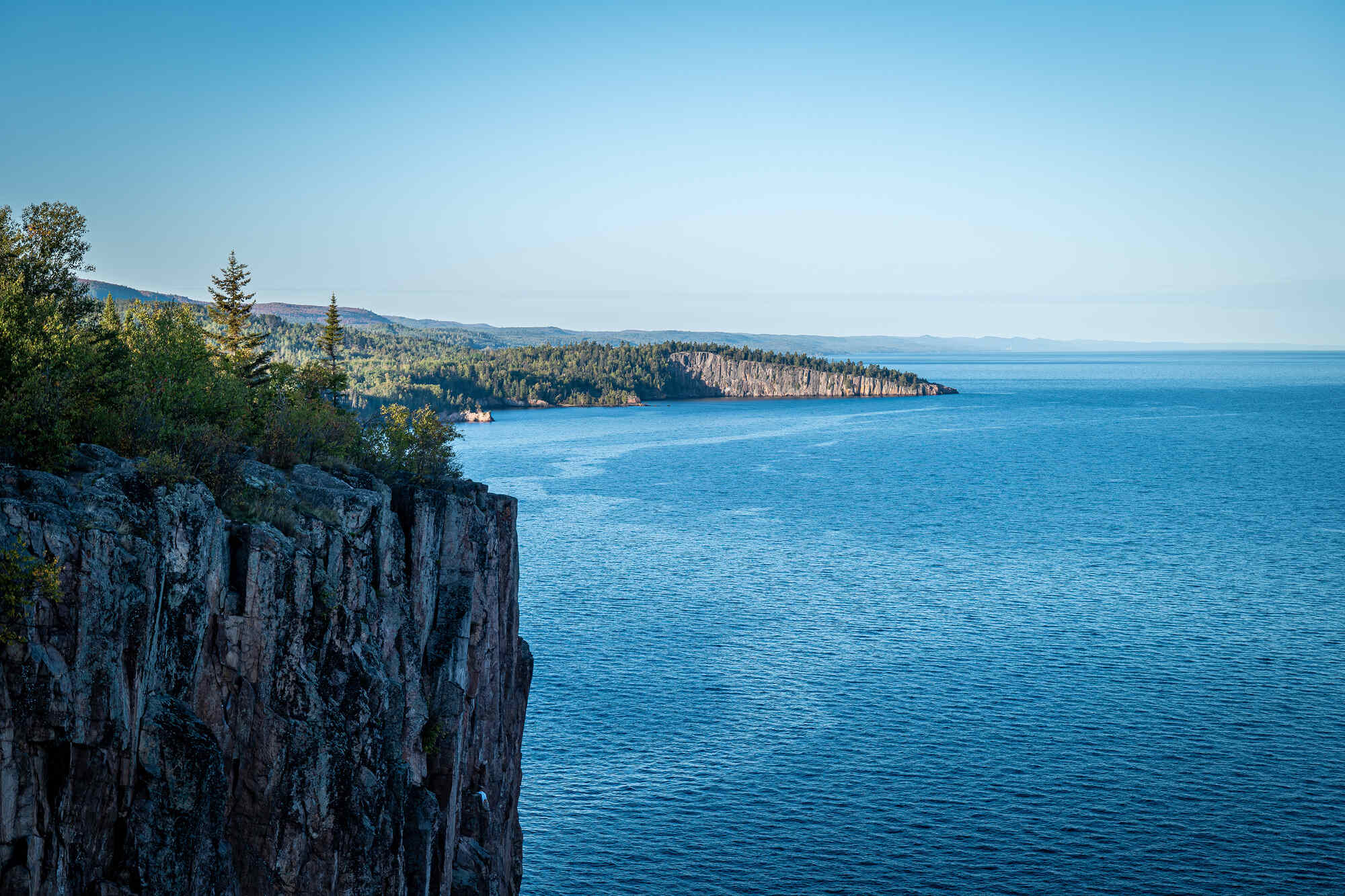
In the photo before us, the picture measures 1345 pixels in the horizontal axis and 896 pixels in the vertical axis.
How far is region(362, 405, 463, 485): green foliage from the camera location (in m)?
38.6

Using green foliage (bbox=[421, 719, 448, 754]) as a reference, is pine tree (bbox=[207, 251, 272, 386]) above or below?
above

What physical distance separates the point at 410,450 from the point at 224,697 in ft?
75.4

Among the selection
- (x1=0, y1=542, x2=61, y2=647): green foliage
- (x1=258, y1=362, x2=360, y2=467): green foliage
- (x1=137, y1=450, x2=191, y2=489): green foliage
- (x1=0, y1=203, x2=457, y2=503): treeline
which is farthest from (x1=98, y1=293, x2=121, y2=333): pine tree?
(x1=0, y1=542, x2=61, y2=647): green foliage

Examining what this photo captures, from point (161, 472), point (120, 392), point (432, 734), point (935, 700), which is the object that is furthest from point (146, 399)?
point (935, 700)

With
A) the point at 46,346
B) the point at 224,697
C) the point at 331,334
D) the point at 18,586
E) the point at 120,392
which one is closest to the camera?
the point at 18,586

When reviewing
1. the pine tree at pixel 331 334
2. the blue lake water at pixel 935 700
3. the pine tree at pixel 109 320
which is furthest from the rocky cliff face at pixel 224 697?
the pine tree at pixel 331 334

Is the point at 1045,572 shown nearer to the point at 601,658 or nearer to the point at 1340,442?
the point at 601,658

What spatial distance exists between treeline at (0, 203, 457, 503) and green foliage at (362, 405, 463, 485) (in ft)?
0.32

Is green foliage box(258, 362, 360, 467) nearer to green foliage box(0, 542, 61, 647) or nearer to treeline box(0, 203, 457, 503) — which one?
treeline box(0, 203, 457, 503)

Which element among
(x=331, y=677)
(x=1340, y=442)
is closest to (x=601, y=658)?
(x=331, y=677)

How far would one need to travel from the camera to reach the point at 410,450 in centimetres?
4388

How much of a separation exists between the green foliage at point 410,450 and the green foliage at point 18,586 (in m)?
20.7

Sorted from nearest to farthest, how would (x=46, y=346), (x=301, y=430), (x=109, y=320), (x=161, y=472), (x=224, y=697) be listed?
1. (x=161, y=472)
2. (x=224, y=697)
3. (x=46, y=346)
4. (x=301, y=430)
5. (x=109, y=320)

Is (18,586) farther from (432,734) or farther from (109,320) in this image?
(109,320)
